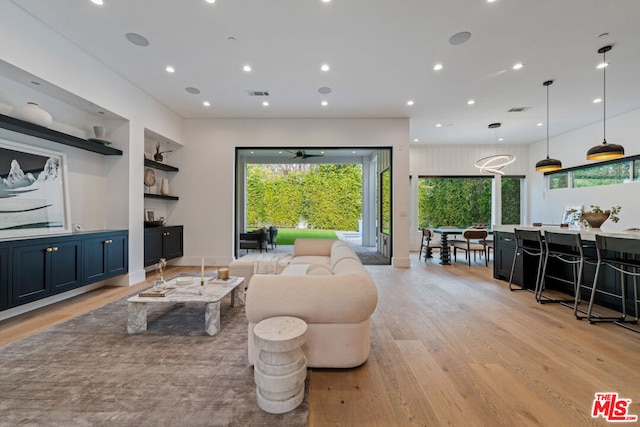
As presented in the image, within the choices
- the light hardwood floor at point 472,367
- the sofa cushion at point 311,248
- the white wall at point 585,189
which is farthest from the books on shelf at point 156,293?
the white wall at point 585,189

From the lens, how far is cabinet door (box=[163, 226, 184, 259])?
5576 millimetres

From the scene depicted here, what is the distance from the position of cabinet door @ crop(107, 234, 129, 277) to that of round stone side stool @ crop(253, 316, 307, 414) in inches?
145

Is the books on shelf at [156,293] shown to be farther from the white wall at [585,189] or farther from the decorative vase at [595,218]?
the white wall at [585,189]

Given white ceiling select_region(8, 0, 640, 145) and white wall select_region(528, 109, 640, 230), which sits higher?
white ceiling select_region(8, 0, 640, 145)

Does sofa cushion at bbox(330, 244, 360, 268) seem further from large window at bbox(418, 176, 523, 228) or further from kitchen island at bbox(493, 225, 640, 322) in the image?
large window at bbox(418, 176, 523, 228)

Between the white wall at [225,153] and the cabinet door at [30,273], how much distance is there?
10.00 ft

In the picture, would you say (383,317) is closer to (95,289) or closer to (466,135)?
(95,289)

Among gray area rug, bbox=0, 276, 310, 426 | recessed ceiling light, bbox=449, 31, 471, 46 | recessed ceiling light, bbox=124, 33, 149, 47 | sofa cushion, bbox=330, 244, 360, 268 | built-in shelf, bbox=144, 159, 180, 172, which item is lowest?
gray area rug, bbox=0, 276, 310, 426

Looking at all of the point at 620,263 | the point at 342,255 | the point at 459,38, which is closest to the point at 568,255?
the point at 620,263

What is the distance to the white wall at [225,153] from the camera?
622cm

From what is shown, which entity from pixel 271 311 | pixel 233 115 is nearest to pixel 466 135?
pixel 233 115

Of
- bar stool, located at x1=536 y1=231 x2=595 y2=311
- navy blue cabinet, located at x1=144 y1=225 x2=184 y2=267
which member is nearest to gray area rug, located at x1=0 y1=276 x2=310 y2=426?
navy blue cabinet, located at x1=144 y1=225 x2=184 y2=267

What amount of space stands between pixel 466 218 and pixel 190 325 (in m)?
8.69

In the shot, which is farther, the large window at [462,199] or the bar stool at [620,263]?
the large window at [462,199]
